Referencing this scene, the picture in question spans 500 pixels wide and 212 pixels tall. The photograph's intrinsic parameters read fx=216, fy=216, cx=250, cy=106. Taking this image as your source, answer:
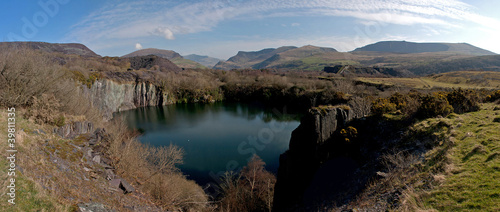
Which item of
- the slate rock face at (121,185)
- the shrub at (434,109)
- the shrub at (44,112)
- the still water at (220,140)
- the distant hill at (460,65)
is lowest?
the still water at (220,140)

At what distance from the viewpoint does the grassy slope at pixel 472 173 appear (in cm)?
575

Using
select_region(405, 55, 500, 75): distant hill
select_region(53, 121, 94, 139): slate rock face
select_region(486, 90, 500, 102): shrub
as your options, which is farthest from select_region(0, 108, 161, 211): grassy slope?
select_region(405, 55, 500, 75): distant hill

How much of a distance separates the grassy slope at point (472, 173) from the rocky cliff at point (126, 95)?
4360 centimetres

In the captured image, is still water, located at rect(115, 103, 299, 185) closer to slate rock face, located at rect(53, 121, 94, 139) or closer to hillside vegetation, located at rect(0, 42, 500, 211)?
hillside vegetation, located at rect(0, 42, 500, 211)

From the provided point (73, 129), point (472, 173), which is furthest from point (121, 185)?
point (472, 173)

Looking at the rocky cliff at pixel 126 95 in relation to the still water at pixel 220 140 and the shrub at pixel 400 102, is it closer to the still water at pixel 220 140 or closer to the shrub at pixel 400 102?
the still water at pixel 220 140

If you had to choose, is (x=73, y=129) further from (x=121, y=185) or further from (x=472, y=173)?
(x=472, y=173)

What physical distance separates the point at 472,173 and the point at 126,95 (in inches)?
2513

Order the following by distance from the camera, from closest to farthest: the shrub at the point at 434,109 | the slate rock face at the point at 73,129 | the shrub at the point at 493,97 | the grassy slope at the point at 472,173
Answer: the grassy slope at the point at 472,173, the slate rock face at the point at 73,129, the shrub at the point at 434,109, the shrub at the point at 493,97

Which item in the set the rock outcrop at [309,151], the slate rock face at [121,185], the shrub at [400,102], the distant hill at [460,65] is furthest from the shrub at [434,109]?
the distant hill at [460,65]

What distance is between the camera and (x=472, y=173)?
6.92m

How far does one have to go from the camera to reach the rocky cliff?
139ft

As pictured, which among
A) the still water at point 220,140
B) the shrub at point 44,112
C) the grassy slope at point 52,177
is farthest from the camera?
the still water at point 220,140

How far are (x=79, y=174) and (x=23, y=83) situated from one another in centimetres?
756
